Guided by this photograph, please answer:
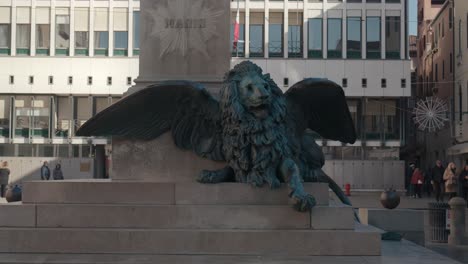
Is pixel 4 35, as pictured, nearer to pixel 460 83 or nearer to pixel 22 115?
pixel 22 115

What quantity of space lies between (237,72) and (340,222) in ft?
7.80

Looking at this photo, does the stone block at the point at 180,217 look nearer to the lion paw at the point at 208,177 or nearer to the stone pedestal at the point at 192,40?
the lion paw at the point at 208,177

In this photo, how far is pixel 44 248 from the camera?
8812 millimetres

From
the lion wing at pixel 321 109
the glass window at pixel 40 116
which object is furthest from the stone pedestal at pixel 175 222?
the glass window at pixel 40 116

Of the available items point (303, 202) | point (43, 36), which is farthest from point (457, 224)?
point (43, 36)

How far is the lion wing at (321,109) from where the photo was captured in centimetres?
980

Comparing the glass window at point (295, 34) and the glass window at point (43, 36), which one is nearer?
the glass window at point (295, 34)

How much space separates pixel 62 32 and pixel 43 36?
143 centimetres

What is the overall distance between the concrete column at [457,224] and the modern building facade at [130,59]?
36.2m

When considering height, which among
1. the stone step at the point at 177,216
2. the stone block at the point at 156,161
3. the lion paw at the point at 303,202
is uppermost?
the stone block at the point at 156,161

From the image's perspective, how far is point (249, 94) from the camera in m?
9.24

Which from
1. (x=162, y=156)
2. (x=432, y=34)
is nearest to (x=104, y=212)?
(x=162, y=156)

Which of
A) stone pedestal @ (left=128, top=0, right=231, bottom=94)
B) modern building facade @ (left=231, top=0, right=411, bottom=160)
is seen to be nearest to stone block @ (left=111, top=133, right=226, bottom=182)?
stone pedestal @ (left=128, top=0, right=231, bottom=94)

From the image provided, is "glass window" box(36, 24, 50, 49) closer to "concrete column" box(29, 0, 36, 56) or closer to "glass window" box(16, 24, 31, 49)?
"concrete column" box(29, 0, 36, 56)
